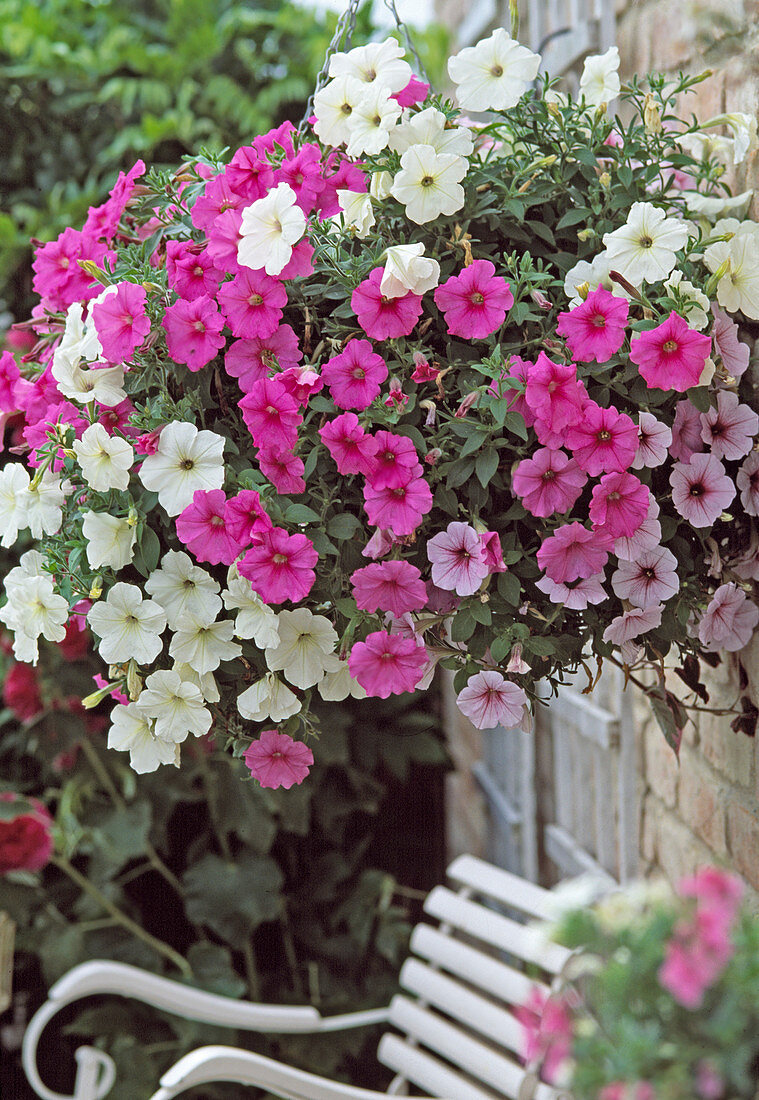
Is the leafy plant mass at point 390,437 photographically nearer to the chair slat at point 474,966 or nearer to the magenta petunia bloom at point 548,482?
the magenta petunia bloom at point 548,482

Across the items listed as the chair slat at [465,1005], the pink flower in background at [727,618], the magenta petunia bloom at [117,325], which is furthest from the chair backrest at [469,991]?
the magenta petunia bloom at [117,325]

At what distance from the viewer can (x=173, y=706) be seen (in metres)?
0.75

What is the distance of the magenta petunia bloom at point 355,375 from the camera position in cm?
72

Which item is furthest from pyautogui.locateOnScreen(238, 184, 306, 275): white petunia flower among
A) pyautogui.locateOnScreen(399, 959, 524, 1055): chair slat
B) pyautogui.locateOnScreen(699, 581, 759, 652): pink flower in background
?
pyautogui.locateOnScreen(399, 959, 524, 1055): chair slat

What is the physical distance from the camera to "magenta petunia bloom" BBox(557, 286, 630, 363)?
0.71 metres

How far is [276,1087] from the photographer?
1202 mm

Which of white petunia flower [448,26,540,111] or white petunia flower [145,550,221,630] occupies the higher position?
white petunia flower [448,26,540,111]

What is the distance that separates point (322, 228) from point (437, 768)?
1.96m

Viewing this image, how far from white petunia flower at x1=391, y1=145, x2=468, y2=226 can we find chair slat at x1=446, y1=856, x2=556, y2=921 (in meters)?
1.03

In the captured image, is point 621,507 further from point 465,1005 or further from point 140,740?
point 465,1005

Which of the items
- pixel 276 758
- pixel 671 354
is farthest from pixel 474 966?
pixel 671 354

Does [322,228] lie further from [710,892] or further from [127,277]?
[710,892]

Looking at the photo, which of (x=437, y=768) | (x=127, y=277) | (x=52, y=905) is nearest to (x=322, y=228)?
(x=127, y=277)

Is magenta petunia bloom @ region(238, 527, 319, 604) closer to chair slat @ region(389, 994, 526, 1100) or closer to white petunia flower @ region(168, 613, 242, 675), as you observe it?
white petunia flower @ region(168, 613, 242, 675)
